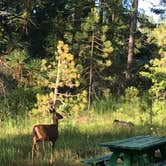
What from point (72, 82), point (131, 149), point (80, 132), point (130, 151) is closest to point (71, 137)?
point (80, 132)

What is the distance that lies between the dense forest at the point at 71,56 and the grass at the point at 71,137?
0.60 m

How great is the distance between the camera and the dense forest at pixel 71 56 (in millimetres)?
13414

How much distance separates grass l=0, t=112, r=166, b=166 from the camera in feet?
27.5

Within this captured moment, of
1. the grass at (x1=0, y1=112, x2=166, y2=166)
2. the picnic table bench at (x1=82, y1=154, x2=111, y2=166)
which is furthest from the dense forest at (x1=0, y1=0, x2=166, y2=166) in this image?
the picnic table bench at (x1=82, y1=154, x2=111, y2=166)

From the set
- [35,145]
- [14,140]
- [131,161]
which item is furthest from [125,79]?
[131,161]

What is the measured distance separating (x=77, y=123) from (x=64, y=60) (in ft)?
6.53

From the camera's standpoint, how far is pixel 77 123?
13.5 metres

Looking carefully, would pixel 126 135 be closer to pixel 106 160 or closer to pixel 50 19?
pixel 106 160

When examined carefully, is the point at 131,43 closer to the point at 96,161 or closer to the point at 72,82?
the point at 72,82

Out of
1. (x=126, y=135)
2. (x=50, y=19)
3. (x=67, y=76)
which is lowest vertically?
(x=126, y=135)

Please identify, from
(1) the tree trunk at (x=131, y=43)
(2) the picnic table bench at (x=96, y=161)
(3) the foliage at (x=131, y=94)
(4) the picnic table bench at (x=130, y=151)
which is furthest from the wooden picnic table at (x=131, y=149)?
(1) the tree trunk at (x=131, y=43)

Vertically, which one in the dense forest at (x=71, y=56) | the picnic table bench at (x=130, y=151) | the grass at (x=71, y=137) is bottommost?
the grass at (x=71, y=137)

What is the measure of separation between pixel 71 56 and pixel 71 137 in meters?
2.29

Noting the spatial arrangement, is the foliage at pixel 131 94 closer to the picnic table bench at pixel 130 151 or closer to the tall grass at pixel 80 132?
the tall grass at pixel 80 132
